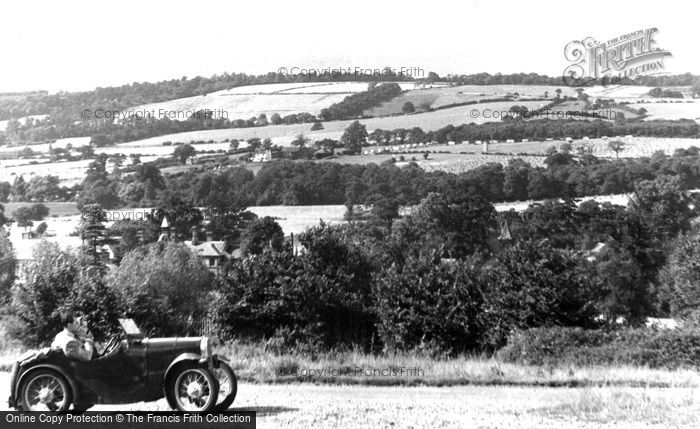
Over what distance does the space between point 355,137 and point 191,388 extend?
32365 mm

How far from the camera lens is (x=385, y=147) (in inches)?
1594

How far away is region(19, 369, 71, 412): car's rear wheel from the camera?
24.0 feet

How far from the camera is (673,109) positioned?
156 feet

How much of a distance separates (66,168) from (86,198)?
2621 mm

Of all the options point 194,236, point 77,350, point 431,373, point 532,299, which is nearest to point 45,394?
point 77,350

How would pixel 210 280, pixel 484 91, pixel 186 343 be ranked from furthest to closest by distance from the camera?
1. pixel 484 91
2. pixel 210 280
3. pixel 186 343

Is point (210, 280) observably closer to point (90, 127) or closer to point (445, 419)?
point (445, 419)

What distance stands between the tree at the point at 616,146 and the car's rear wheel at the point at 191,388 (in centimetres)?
4165

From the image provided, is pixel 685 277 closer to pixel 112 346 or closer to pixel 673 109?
pixel 112 346

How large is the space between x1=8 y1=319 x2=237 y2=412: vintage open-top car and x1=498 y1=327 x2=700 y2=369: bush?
639 cm

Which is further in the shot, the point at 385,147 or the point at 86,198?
the point at 385,147

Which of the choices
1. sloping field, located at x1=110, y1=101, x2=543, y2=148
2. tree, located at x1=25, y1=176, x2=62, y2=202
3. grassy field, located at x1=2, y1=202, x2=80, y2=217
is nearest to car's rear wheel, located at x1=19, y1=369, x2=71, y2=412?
grassy field, located at x1=2, y1=202, x2=80, y2=217

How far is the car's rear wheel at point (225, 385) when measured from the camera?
7250 millimetres

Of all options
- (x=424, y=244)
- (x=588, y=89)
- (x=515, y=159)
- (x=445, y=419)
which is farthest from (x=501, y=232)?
(x=445, y=419)
